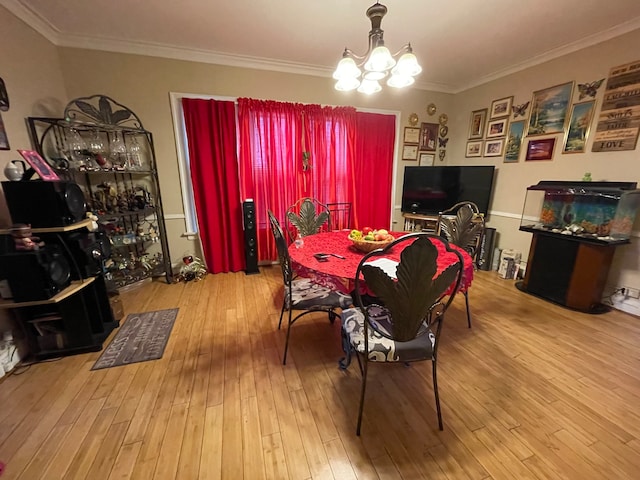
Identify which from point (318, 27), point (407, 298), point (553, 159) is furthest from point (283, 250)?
point (553, 159)

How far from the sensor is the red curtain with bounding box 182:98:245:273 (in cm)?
287

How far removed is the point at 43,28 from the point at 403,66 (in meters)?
3.03

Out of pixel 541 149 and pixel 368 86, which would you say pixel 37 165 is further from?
pixel 541 149

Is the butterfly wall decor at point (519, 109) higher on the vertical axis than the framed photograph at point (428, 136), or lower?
higher

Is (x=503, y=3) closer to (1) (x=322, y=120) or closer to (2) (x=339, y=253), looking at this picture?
(1) (x=322, y=120)

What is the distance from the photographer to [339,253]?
1775 mm

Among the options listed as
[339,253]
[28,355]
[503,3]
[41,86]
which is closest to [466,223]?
[339,253]

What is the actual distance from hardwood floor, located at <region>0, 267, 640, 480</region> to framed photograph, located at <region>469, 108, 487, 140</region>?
2.63 m

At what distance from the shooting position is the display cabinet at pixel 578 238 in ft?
7.47

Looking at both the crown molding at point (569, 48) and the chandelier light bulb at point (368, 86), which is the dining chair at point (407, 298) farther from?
the crown molding at point (569, 48)

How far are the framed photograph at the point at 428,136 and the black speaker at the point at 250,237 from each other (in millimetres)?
2699

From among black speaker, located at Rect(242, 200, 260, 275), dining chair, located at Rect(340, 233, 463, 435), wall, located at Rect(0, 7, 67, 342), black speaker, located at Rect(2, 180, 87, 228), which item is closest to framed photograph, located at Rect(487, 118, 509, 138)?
dining chair, located at Rect(340, 233, 463, 435)

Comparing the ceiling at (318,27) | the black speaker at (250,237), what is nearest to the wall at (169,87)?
the ceiling at (318,27)

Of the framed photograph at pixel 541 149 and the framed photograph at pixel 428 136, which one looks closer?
the framed photograph at pixel 541 149
